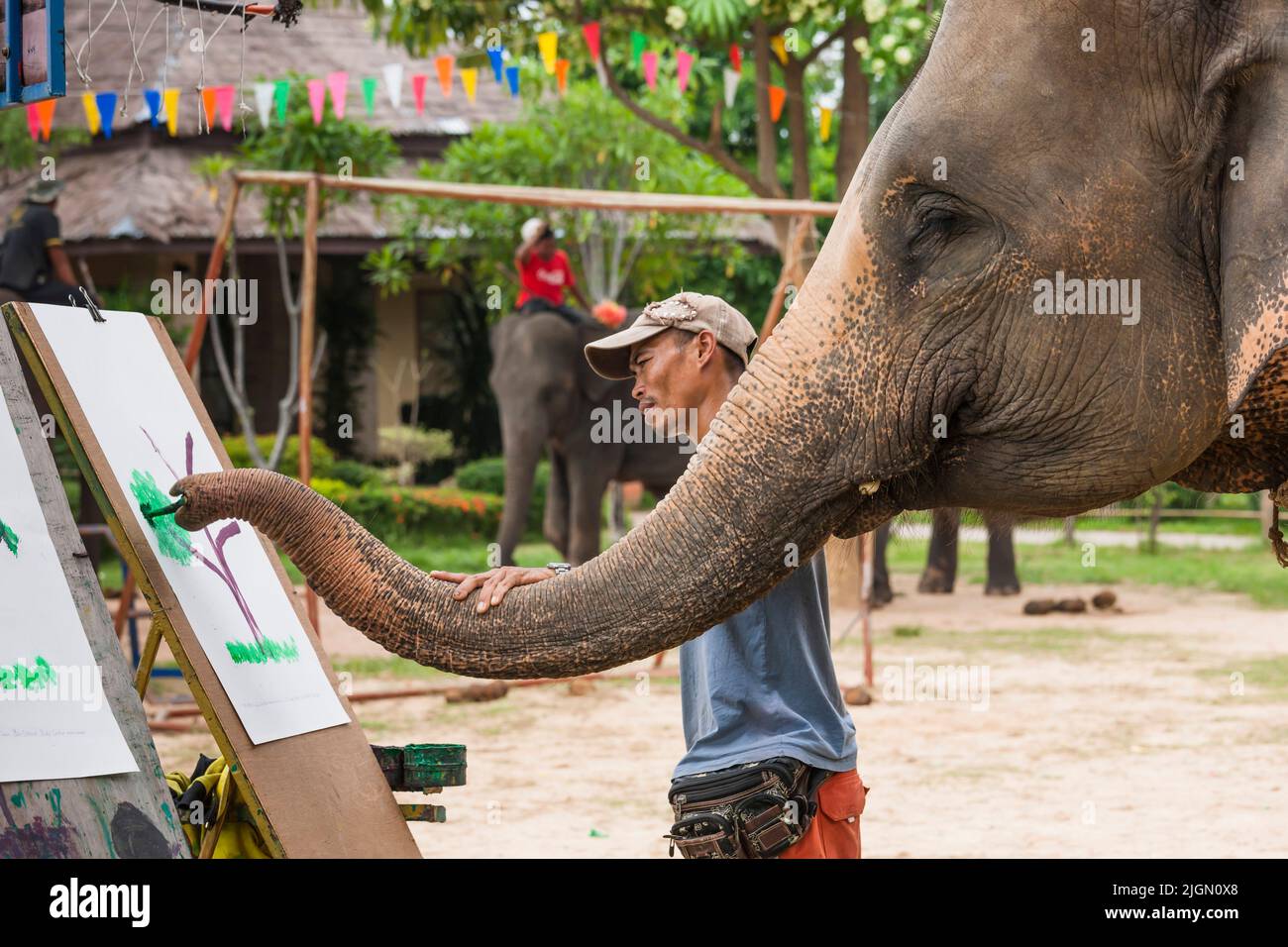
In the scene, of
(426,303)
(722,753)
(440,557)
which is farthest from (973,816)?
(426,303)

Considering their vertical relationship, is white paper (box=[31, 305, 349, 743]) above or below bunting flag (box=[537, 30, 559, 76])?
below

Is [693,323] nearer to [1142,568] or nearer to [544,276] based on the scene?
[544,276]

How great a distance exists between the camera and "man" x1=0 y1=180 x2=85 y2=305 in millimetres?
8930

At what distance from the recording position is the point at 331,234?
17.3 m

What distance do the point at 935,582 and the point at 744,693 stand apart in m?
11.1

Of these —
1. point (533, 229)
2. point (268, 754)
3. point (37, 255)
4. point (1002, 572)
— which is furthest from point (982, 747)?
point (1002, 572)

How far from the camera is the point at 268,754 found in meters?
3.25

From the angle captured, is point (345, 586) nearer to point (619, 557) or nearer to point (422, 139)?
point (619, 557)

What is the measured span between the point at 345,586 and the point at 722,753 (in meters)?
1.01

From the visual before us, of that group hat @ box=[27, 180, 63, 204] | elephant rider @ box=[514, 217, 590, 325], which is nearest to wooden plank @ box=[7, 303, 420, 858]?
hat @ box=[27, 180, 63, 204]

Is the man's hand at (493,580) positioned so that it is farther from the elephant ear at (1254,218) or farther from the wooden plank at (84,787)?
the elephant ear at (1254,218)

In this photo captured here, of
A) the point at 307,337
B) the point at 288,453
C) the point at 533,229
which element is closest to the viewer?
the point at 307,337

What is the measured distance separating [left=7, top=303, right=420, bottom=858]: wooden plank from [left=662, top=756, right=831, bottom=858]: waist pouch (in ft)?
2.40

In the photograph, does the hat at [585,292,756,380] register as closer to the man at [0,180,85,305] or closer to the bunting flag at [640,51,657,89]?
the man at [0,180,85,305]
